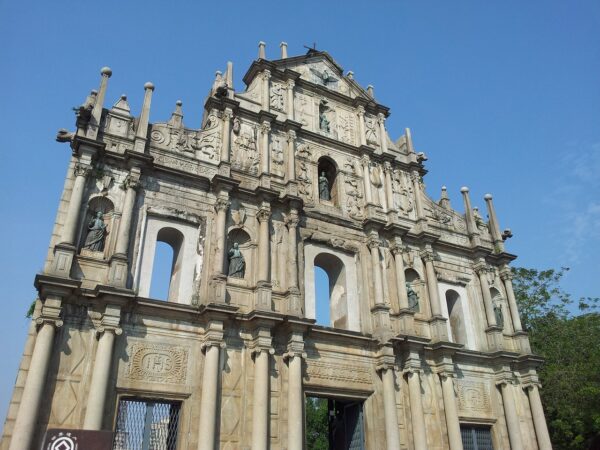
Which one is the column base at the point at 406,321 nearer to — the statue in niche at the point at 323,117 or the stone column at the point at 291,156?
the stone column at the point at 291,156

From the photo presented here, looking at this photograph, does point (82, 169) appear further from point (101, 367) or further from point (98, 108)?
point (101, 367)

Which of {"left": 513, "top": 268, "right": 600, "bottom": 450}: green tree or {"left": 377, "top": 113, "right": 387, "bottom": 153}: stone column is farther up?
{"left": 377, "top": 113, "right": 387, "bottom": 153}: stone column

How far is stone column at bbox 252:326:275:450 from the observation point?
11873mm

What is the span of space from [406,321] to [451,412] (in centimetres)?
283

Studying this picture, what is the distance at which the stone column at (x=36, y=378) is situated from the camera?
973cm

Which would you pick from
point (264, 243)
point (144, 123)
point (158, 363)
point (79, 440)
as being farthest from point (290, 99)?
point (79, 440)

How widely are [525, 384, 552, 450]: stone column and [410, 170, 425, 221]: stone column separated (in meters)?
6.60

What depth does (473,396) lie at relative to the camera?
16.2 meters

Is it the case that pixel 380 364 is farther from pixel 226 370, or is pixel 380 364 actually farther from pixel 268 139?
pixel 268 139

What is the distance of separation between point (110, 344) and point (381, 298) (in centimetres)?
789

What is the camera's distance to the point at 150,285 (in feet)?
42.6

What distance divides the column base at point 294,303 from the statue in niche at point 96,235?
4.92 metres

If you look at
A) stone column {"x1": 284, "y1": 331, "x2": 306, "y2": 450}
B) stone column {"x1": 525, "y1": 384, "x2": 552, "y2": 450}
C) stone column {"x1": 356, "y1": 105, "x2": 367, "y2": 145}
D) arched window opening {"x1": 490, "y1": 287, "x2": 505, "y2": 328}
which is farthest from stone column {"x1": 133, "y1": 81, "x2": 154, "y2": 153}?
stone column {"x1": 525, "y1": 384, "x2": 552, "y2": 450}

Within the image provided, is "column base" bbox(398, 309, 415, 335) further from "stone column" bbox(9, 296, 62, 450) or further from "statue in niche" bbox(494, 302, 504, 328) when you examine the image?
"stone column" bbox(9, 296, 62, 450)
